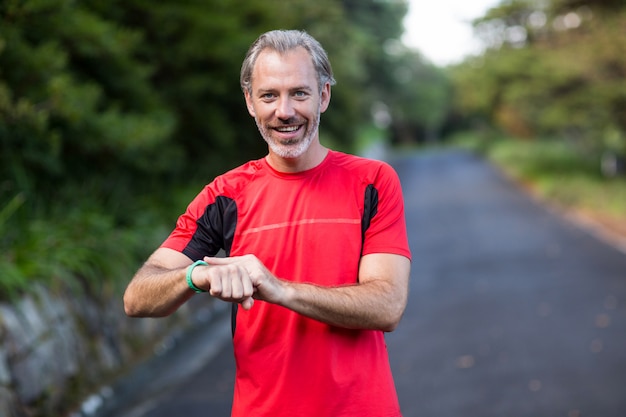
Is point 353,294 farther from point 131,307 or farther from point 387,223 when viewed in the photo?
point 131,307

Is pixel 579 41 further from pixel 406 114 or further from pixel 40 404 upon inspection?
pixel 406 114

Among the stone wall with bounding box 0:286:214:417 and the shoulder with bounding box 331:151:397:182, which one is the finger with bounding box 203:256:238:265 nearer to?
the shoulder with bounding box 331:151:397:182

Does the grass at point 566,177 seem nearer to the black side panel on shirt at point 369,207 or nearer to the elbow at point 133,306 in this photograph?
the black side panel on shirt at point 369,207

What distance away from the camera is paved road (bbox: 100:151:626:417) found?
6953 mm

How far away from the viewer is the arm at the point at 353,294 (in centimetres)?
242

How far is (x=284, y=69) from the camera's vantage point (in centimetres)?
266

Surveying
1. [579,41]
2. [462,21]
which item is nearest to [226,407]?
[579,41]

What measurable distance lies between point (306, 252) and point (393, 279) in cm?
26

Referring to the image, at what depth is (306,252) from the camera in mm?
2703

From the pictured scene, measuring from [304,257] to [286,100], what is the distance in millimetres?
448

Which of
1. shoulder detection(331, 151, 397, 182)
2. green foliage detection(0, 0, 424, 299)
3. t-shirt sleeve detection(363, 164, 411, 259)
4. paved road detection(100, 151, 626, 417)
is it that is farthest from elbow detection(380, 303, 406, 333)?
green foliage detection(0, 0, 424, 299)

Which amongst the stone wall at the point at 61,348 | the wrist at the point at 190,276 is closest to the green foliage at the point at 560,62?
the stone wall at the point at 61,348

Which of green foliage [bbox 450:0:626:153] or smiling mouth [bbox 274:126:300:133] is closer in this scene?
smiling mouth [bbox 274:126:300:133]

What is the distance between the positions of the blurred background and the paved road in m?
1.00
